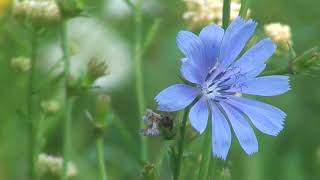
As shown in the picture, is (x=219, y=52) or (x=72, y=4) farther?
(x=72, y=4)

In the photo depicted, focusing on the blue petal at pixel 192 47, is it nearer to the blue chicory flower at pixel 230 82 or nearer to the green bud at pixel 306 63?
the blue chicory flower at pixel 230 82

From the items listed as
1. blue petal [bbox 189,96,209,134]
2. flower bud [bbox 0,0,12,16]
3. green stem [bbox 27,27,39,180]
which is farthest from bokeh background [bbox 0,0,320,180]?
blue petal [bbox 189,96,209,134]

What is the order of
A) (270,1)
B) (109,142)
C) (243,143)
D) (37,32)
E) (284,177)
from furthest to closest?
(270,1) < (109,142) < (284,177) < (37,32) < (243,143)

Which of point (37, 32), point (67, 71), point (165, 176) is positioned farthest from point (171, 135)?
point (165, 176)

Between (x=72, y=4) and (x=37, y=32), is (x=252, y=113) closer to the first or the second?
(x=72, y=4)

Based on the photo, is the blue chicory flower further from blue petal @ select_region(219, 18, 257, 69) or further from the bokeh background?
the bokeh background

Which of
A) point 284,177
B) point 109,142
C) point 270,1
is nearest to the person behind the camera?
point 284,177

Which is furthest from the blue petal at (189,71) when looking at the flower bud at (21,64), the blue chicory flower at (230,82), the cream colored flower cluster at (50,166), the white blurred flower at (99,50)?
the white blurred flower at (99,50)
